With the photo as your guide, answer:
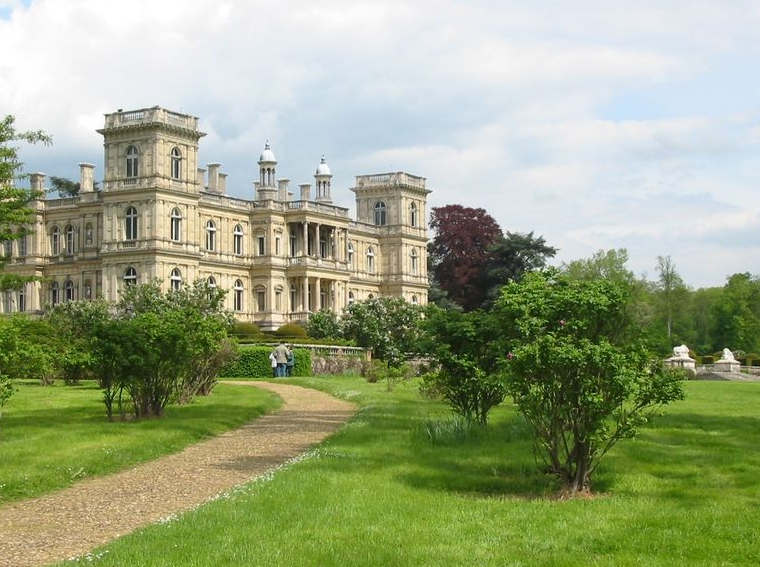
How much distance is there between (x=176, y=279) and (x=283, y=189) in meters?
17.8

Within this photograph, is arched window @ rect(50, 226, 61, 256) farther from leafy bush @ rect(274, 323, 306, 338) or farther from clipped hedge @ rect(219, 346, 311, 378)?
clipped hedge @ rect(219, 346, 311, 378)

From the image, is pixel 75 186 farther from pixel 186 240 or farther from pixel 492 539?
pixel 492 539

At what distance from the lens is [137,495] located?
12.3 m

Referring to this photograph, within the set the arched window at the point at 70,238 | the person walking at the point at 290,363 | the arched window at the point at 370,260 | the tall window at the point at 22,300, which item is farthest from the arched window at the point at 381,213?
the person walking at the point at 290,363

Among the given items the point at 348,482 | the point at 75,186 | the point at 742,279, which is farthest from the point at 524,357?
the point at 742,279

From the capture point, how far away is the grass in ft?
44.6

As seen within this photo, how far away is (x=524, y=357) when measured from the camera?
11.6 meters

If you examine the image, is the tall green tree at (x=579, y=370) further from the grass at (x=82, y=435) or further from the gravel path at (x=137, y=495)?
the grass at (x=82, y=435)

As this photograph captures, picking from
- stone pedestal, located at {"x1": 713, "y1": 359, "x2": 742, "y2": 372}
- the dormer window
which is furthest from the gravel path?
the dormer window

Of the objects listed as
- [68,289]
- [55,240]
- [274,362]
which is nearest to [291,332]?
[274,362]

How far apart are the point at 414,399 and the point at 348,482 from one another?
14074 mm

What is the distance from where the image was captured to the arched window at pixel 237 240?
6862 centimetres

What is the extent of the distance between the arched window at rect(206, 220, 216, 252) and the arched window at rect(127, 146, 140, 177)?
6.91 meters

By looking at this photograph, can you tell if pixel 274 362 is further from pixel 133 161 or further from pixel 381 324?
pixel 133 161
